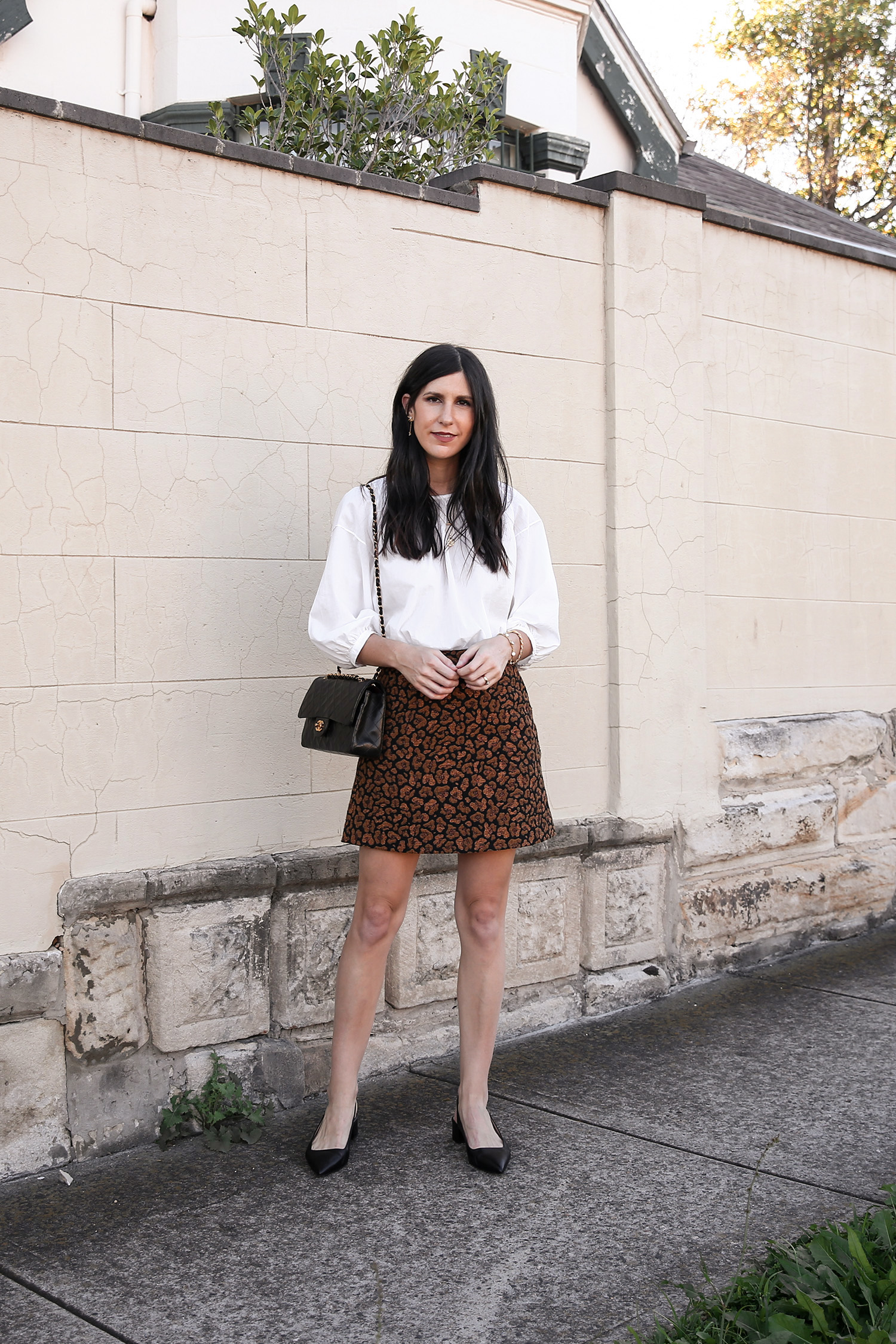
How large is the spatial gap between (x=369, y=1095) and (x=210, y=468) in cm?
172

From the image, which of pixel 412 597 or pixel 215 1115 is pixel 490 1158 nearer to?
pixel 215 1115

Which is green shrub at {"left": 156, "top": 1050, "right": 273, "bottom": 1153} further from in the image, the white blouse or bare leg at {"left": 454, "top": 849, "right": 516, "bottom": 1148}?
the white blouse

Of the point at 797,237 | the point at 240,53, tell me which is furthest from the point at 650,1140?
the point at 240,53

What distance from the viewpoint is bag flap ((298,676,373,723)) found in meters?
2.79

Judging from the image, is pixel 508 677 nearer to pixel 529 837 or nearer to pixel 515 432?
pixel 529 837

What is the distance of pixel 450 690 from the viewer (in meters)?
2.75

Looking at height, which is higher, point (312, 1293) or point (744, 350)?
point (744, 350)

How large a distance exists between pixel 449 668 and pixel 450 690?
0.18 feet

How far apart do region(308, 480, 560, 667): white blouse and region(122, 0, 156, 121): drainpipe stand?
14.8ft

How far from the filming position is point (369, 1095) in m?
3.35

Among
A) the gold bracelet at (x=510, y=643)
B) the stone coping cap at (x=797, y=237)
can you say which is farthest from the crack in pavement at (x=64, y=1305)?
the stone coping cap at (x=797, y=237)

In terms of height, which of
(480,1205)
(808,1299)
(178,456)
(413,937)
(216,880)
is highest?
(178,456)

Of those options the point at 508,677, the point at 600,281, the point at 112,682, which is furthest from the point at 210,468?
the point at 600,281

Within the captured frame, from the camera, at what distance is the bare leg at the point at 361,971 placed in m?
2.88
